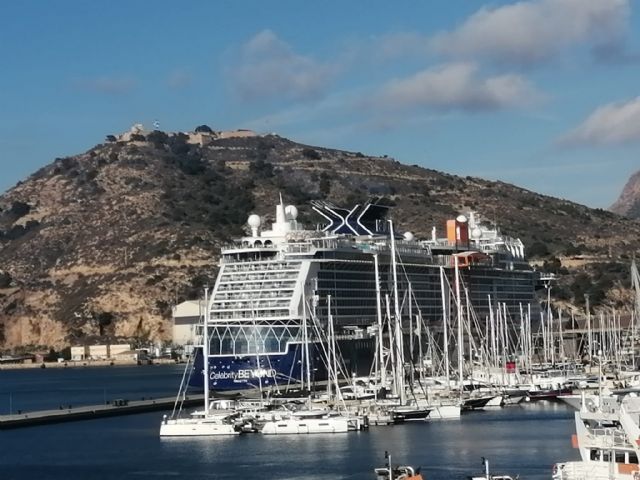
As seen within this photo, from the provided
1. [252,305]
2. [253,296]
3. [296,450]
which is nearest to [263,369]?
[252,305]

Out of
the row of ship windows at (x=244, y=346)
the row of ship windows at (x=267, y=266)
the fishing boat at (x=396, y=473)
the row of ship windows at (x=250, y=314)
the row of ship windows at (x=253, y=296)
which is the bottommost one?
the fishing boat at (x=396, y=473)

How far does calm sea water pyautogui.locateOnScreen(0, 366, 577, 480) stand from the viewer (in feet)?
196

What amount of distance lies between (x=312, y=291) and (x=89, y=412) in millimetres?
20438

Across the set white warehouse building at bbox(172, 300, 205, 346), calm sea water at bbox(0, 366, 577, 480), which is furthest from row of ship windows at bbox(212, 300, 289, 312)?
white warehouse building at bbox(172, 300, 205, 346)

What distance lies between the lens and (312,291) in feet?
341

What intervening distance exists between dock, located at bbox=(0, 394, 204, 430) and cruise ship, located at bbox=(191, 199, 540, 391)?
3.32 metres

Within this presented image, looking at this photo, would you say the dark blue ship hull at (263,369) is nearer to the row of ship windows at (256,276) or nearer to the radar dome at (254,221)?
the row of ship windows at (256,276)

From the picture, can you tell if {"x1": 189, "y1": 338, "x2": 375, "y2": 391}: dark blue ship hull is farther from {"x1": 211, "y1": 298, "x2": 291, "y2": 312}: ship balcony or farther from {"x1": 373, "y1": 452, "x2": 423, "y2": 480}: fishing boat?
{"x1": 373, "y1": 452, "x2": 423, "y2": 480}: fishing boat

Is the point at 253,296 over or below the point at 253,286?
below

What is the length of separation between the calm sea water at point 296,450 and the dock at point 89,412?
4.39ft

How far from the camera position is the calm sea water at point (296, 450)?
59.7m

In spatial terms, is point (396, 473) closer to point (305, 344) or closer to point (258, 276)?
point (305, 344)

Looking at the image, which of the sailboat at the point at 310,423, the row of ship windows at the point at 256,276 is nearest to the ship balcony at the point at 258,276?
the row of ship windows at the point at 256,276

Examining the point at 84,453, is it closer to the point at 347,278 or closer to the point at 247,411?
the point at 247,411
